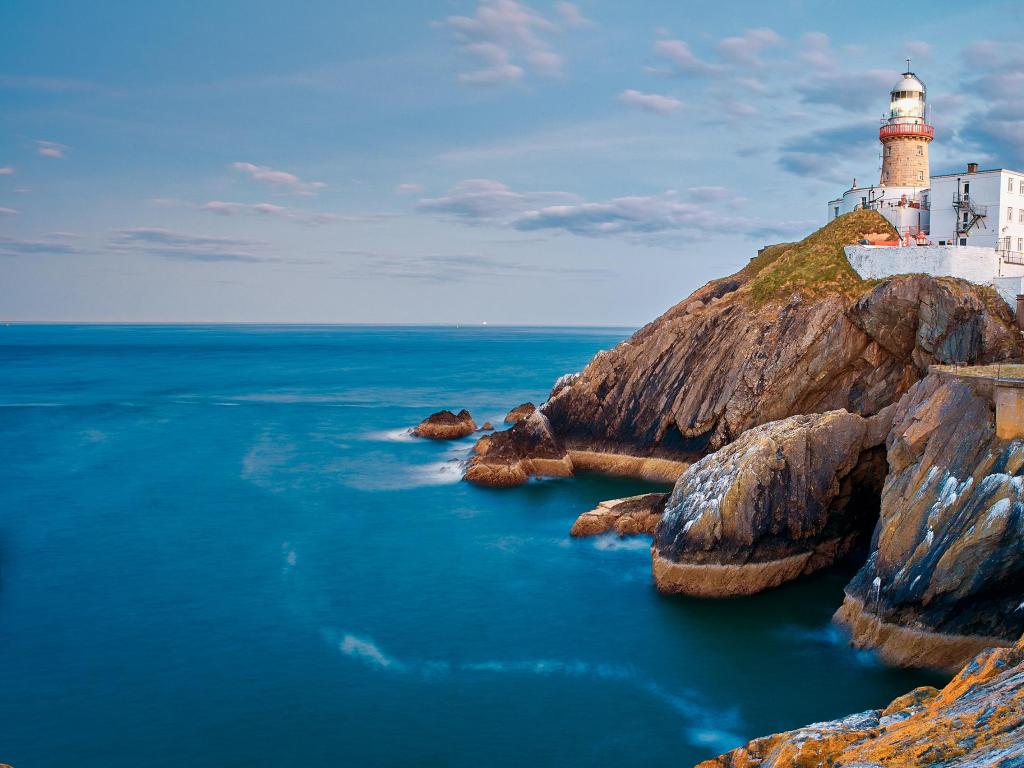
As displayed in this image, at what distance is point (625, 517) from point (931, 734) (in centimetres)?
2892

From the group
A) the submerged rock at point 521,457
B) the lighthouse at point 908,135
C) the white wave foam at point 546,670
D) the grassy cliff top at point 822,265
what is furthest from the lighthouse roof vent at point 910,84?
the white wave foam at point 546,670

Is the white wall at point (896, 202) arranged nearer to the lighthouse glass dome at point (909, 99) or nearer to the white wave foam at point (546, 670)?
the lighthouse glass dome at point (909, 99)

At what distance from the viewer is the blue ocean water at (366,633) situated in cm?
2478

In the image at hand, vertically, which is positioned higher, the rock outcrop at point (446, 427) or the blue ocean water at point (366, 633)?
the rock outcrop at point (446, 427)

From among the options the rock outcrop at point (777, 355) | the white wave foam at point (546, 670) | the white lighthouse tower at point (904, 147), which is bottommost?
the white wave foam at point (546, 670)

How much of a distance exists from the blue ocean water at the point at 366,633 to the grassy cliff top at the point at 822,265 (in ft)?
55.8

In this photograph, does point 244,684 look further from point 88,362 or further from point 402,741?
point 88,362

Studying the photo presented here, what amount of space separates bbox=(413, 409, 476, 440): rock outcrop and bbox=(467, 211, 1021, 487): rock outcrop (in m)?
11.8

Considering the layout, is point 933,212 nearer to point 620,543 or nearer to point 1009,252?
point 1009,252

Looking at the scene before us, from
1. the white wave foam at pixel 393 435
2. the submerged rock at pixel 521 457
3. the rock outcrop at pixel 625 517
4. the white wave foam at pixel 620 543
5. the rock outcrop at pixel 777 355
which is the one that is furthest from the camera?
the white wave foam at pixel 393 435

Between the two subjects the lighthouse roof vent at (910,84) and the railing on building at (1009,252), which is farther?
the lighthouse roof vent at (910,84)

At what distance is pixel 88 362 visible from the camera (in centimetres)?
17312

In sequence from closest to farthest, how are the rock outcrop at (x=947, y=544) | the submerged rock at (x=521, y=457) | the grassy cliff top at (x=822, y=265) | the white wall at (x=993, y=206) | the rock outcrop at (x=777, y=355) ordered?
1. the rock outcrop at (x=947, y=544)
2. the rock outcrop at (x=777, y=355)
3. the submerged rock at (x=521, y=457)
4. the white wall at (x=993, y=206)
5. the grassy cliff top at (x=822, y=265)

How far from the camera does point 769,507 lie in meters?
34.1
